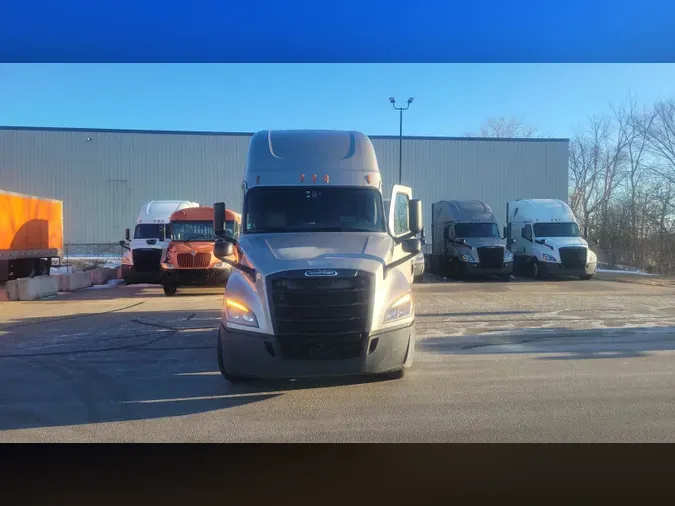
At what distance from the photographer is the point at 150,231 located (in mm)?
20578

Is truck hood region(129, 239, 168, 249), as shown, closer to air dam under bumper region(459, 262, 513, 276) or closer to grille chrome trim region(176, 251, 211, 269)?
grille chrome trim region(176, 251, 211, 269)

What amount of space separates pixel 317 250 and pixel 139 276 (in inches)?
597

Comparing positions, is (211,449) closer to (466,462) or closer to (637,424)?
(466,462)

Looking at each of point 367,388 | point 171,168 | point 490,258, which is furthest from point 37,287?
point 171,168

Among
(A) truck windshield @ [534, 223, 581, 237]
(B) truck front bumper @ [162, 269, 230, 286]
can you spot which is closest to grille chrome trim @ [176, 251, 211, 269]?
(B) truck front bumper @ [162, 269, 230, 286]

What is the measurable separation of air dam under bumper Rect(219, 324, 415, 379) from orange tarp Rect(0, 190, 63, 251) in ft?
51.9

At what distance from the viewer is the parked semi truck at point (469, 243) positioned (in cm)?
2189

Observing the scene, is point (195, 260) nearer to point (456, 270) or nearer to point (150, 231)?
point (150, 231)

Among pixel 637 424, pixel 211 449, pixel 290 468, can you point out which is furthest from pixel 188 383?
pixel 637 424

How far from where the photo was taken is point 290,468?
4645 millimetres

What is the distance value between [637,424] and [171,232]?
48.7ft

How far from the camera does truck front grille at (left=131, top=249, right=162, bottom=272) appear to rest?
19.7 m

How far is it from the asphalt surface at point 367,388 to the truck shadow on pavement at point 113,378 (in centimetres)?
3

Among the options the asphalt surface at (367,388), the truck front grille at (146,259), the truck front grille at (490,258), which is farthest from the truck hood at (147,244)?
the truck front grille at (490,258)
